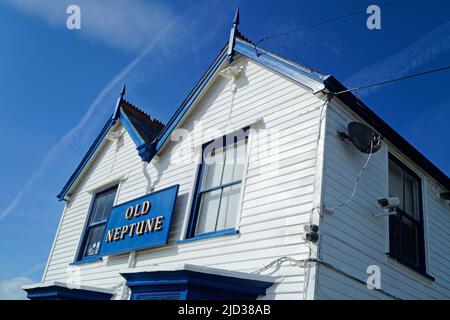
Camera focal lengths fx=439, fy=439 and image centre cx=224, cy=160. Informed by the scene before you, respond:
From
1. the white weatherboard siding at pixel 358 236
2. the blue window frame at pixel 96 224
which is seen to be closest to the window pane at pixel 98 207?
the blue window frame at pixel 96 224

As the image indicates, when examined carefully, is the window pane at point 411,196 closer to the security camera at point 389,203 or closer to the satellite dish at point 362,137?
the security camera at point 389,203

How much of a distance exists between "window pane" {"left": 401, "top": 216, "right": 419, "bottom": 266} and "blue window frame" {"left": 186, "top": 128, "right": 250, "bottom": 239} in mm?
3357

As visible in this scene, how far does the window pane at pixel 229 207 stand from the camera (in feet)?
26.5

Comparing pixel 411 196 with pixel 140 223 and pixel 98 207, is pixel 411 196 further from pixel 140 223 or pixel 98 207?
pixel 98 207

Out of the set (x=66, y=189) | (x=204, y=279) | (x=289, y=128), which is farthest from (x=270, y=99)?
(x=66, y=189)

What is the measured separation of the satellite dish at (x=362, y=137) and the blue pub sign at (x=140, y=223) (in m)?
3.72

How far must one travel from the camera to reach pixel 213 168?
30.0 ft

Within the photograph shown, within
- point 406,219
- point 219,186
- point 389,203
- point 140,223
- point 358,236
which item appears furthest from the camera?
point 140,223

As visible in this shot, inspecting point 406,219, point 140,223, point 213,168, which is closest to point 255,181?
point 213,168

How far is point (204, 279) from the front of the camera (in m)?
6.39

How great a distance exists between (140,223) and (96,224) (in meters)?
3.07

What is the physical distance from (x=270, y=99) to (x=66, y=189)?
8363mm
